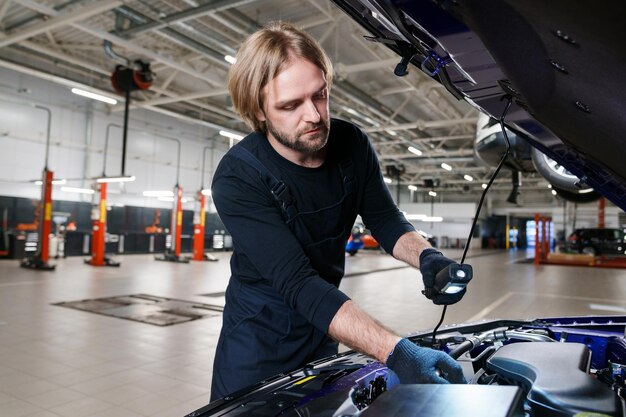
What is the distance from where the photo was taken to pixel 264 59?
1.13 m

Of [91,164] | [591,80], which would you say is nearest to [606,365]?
[591,80]

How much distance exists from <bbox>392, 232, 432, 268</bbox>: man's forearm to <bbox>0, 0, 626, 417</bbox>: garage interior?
1.81 meters

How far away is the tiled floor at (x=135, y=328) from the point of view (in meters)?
2.68

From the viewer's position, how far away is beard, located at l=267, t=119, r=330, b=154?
45.7 inches

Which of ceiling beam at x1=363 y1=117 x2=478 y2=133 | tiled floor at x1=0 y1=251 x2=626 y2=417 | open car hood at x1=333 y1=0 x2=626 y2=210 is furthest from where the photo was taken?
ceiling beam at x1=363 y1=117 x2=478 y2=133

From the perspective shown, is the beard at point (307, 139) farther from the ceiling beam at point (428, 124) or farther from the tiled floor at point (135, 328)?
the ceiling beam at point (428, 124)

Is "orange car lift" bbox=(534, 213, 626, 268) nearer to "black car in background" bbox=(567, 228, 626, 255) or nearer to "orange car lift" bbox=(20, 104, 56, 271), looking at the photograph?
"black car in background" bbox=(567, 228, 626, 255)

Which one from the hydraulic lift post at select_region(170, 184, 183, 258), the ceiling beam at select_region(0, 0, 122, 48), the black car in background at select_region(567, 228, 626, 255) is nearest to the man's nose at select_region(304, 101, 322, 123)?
the ceiling beam at select_region(0, 0, 122, 48)

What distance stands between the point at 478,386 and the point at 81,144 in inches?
540

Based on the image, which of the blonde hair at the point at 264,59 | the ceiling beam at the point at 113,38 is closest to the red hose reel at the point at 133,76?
the ceiling beam at the point at 113,38

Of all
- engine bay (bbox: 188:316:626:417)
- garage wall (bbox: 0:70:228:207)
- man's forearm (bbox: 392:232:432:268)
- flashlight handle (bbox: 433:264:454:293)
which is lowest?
engine bay (bbox: 188:316:626:417)

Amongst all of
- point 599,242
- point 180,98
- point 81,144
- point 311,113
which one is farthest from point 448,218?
point 311,113

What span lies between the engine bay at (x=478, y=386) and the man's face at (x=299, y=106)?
611 millimetres

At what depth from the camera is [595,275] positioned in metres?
10.2
